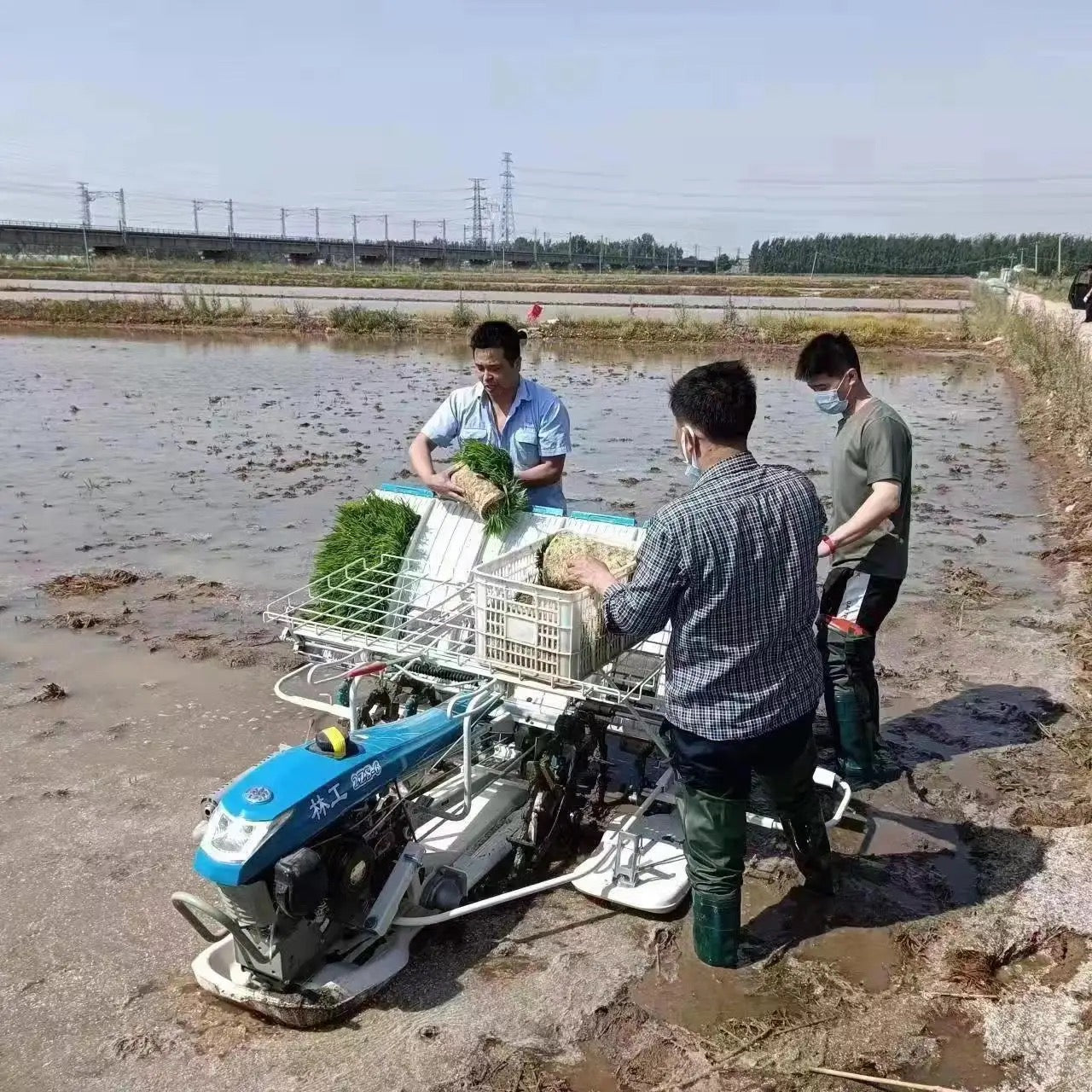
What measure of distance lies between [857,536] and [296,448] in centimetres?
1037

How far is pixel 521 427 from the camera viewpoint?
5.03m

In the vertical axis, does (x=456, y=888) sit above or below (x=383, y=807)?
below

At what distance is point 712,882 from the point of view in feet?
11.3

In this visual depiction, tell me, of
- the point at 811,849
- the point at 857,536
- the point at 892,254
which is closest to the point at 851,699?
the point at 857,536

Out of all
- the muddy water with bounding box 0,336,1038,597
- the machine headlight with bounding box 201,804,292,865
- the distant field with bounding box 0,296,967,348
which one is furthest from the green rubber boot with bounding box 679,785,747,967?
the distant field with bounding box 0,296,967,348

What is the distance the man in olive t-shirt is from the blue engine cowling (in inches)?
88.5

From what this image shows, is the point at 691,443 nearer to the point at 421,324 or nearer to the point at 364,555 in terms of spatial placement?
the point at 364,555

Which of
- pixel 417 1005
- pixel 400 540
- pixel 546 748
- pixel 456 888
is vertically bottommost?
pixel 417 1005

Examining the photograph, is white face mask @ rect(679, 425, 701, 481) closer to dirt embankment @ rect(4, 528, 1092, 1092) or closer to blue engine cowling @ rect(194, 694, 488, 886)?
blue engine cowling @ rect(194, 694, 488, 886)

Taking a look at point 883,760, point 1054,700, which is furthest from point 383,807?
point 1054,700

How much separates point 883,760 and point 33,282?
4843cm

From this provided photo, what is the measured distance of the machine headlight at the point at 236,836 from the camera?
115 inches

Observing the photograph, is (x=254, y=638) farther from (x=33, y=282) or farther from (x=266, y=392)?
(x=33, y=282)

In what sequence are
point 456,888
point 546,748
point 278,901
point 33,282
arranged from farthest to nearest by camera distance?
point 33,282
point 546,748
point 456,888
point 278,901
